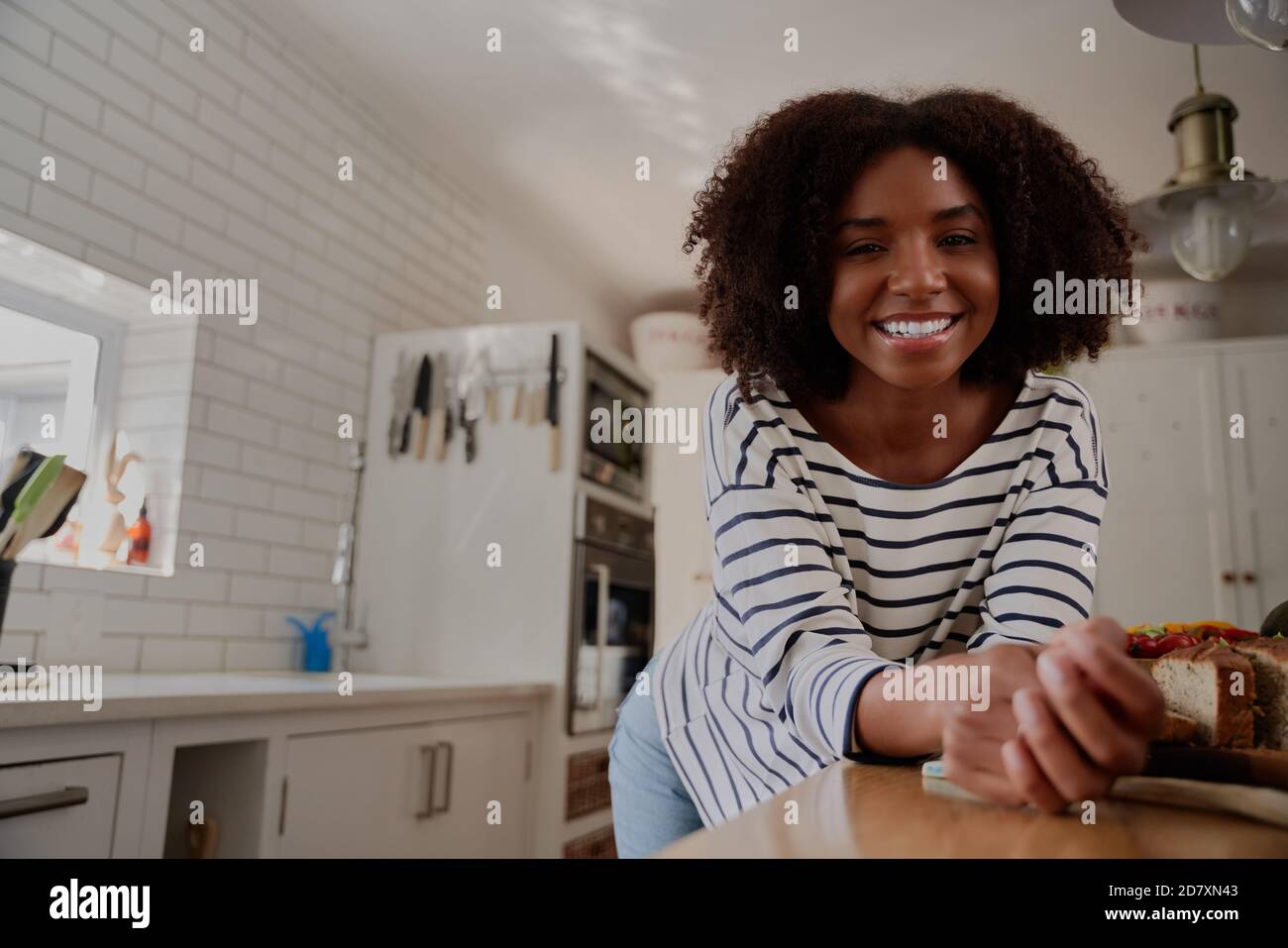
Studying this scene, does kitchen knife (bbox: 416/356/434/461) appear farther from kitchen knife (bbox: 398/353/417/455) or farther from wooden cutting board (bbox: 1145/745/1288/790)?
wooden cutting board (bbox: 1145/745/1288/790)

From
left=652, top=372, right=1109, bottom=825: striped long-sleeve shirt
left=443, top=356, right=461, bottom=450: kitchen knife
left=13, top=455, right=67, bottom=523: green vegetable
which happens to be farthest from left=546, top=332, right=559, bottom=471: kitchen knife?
left=652, top=372, right=1109, bottom=825: striped long-sleeve shirt

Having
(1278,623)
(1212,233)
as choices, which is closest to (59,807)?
(1278,623)

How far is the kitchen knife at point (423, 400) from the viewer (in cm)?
298

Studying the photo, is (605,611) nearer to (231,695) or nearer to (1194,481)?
(231,695)

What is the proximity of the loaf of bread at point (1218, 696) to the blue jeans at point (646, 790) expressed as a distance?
0.49 m

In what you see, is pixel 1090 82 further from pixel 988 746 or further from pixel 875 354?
pixel 988 746

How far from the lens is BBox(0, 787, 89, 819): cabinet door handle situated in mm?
1284

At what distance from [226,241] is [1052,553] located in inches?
90.8

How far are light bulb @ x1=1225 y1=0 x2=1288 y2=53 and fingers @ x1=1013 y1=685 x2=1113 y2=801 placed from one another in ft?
3.58

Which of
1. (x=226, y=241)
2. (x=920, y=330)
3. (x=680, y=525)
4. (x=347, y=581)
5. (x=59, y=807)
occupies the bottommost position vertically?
(x=59, y=807)

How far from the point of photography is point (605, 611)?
2969 millimetres

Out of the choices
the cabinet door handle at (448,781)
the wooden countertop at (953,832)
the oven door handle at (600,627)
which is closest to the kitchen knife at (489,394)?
the oven door handle at (600,627)

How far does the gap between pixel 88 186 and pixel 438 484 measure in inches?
47.0

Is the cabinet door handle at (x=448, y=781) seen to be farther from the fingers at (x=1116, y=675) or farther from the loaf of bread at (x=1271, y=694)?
the fingers at (x=1116, y=675)
